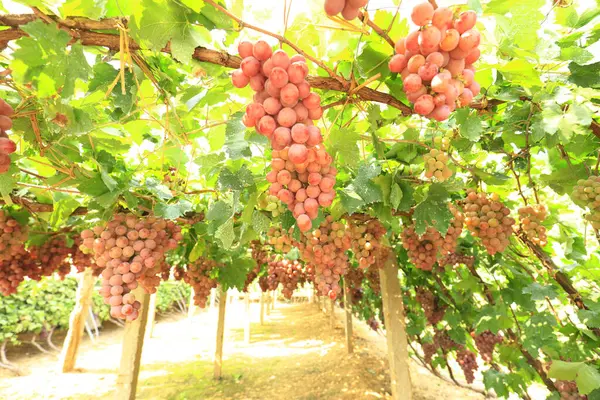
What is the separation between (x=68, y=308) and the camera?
1027cm

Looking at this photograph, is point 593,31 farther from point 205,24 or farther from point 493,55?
point 205,24

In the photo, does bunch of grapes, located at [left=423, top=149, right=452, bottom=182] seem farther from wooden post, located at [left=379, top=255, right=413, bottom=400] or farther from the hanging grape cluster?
wooden post, located at [left=379, top=255, right=413, bottom=400]

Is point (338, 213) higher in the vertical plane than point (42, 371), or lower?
higher

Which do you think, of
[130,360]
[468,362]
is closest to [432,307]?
[468,362]

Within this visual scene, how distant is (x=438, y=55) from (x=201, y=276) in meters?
4.76

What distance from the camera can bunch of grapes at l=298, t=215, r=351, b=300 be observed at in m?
2.64

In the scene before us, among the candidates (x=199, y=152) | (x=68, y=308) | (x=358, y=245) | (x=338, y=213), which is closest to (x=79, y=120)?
(x=199, y=152)

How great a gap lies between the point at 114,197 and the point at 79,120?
2.42 ft

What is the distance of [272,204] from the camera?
2.16 m

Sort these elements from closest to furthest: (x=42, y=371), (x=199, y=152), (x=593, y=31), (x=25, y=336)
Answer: (x=593, y=31) → (x=199, y=152) → (x=42, y=371) → (x=25, y=336)

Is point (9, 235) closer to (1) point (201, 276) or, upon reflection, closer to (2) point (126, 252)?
(2) point (126, 252)

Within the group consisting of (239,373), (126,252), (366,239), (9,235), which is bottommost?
(239,373)

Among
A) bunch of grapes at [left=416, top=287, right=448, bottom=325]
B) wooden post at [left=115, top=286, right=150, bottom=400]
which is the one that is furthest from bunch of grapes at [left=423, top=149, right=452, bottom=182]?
bunch of grapes at [left=416, top=287, right=448, bottom=325]

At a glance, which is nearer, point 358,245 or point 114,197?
point 114,197
